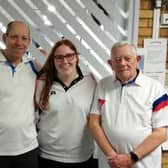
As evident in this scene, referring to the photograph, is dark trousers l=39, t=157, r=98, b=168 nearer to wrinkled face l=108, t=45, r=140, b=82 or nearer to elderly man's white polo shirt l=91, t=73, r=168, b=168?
elderly man's white polo shirt l=91, t=73, r=168, b=168

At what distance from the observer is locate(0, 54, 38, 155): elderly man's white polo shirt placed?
2.01 m

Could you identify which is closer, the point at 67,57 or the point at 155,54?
the point at 67,57

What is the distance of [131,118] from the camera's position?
2025 mm

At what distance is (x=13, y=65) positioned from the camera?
2.12 meters

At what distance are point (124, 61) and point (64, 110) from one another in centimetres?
54

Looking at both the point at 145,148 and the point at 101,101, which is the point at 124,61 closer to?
the point at 101,101

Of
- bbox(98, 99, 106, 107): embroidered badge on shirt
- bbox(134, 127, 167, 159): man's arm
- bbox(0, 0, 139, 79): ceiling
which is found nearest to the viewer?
bbox(134, 127, 167, 159): man's arm

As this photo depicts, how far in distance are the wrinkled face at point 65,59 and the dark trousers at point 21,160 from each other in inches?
23.8

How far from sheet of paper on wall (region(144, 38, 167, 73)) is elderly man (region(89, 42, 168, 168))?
0.76 metres

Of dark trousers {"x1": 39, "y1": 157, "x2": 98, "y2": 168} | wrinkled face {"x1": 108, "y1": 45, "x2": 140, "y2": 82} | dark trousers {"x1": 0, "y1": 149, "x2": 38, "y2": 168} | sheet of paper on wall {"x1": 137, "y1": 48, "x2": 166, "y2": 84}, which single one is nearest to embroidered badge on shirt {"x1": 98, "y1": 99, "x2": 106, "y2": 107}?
wrinkled face {"x1": 108, "y1": 45, "x2": 140, "y2": 82}

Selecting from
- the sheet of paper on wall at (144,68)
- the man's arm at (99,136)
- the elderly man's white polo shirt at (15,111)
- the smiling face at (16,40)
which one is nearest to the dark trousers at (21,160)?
A: the elderly man's white polo shirt at (15,111)

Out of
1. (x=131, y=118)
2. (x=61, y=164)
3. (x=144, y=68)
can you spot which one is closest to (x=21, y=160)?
(x=61, y=164)

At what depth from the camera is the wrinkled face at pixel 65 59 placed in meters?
2.15

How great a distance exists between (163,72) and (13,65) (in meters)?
1.42
